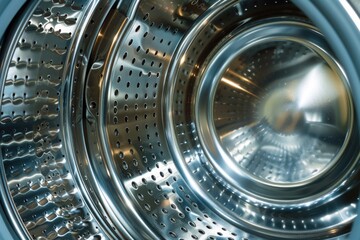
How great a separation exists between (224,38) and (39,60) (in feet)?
1.48

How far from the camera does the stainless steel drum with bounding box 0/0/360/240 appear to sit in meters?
0.96

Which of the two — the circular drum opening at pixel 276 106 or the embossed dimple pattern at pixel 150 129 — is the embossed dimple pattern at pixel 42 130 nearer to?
the embossed dimple pattern at pixel 150 129

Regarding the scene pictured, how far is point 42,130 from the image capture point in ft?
3.26

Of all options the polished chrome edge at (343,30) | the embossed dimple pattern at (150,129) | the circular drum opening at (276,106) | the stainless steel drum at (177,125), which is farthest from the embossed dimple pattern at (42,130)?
the polished chrome edge at (343,30)

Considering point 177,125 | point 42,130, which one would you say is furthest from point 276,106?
point 42,130

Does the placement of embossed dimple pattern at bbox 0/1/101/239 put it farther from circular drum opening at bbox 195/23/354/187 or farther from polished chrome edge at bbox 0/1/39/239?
circular drum opening at bbox 195/23/354/187

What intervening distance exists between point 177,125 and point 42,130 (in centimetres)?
33

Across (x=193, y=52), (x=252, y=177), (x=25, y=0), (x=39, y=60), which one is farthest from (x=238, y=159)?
(x=25, y=0)

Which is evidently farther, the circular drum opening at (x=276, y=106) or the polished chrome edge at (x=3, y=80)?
the circular drum opening at (x=276, y=106)

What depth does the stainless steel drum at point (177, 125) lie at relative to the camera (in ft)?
3.14

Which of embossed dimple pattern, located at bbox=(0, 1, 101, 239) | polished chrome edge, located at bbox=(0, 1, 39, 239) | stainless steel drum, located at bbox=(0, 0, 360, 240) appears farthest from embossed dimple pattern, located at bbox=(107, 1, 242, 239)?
polished chrome edge, located at bbox=(0, 1, 39, 239)

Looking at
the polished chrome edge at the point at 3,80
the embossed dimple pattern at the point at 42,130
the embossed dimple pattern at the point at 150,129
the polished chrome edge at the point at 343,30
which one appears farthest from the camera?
the embossed dimple pattern at the point at 150,129

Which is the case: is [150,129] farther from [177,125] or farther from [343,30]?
[343,30]

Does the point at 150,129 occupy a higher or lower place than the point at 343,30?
higher
